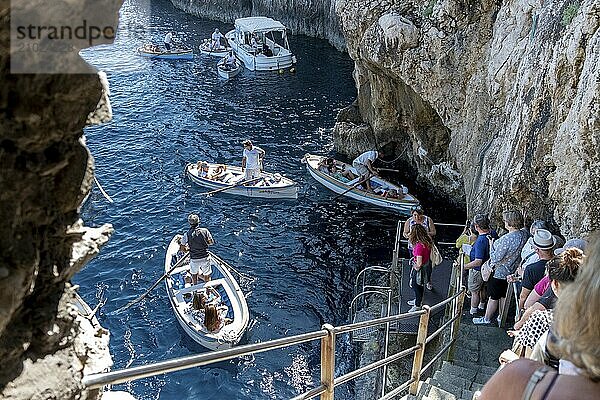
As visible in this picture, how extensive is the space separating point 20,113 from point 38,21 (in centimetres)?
37

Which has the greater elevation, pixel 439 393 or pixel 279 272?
pixel 439 393

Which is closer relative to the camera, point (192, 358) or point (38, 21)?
point (38, 21)

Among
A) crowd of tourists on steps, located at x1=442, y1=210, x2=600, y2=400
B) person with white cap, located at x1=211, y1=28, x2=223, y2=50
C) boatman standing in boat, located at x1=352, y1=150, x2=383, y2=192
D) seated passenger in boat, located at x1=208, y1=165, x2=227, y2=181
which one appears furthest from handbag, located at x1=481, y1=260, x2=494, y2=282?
person with white cap, located at x1=211, y1=28, x2=223, y2=50

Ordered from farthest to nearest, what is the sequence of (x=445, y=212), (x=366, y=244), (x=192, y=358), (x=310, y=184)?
1. (x=310, y=184)
2. (x=445, y=212)
3. (x=366, y=244)
4. (x=192, y=358)

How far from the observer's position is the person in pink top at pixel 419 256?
1089 cm

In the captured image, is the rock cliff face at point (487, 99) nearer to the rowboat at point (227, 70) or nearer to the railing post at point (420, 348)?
the railing post at point (420, 348)

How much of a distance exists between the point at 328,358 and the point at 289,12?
139 ft

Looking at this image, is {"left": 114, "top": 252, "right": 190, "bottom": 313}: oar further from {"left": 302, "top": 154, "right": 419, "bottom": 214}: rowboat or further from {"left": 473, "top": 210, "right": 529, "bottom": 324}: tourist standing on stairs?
{"left": 473, "top": 210, "right": 529, "bottom": 324}: tourist standing on stairs

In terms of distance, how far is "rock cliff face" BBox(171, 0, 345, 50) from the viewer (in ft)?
138

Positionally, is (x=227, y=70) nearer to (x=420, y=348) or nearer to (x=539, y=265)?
(x=539, y=265)

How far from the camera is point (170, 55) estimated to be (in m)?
36.6

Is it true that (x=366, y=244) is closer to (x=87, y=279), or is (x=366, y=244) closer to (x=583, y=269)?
(x=87, y=279)

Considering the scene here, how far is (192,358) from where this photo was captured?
3242mm

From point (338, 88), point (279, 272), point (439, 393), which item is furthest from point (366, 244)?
point (338, 88)
